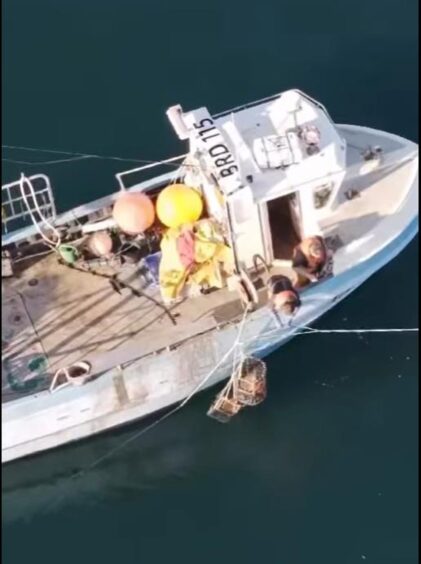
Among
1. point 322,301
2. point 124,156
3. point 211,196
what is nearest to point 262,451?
point 322,301

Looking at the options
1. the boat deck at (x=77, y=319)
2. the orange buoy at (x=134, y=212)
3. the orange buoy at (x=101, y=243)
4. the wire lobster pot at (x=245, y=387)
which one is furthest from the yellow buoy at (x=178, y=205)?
the wire lobster pot at (x=245, y=387)

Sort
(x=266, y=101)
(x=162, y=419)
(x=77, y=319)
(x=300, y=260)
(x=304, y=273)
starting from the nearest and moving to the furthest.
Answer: (x=300, y=260), (x=304, y=273), (x=77, y=319), (x=162, y=419), (x=266, y=101)

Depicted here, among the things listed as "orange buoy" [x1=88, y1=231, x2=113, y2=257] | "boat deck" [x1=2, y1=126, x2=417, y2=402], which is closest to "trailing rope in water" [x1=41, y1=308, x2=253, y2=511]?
"boat deck" [x1=2, y1=126, x2=417, y2=402]

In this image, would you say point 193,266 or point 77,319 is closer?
point 193,266

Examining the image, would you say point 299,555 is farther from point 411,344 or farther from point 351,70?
point 351,70

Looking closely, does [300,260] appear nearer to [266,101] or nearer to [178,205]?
[178,205]

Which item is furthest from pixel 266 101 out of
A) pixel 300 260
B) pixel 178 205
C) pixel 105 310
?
pixel 105 310
